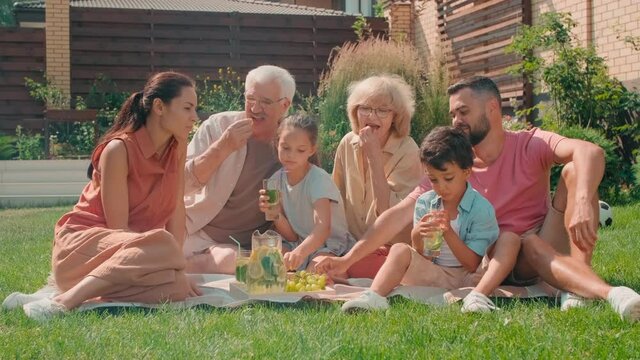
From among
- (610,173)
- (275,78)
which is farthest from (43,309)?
(610,173)

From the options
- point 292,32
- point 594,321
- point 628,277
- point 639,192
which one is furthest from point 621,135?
point 292,32

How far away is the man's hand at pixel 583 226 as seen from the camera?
14.4 ft

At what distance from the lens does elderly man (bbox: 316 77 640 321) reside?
451 cm

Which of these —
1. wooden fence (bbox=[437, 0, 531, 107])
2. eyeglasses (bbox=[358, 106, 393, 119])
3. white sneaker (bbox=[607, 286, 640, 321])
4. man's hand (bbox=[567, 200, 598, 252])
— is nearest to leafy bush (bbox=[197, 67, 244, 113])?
wooden fence (bbox=[437, 0, 531, 107])

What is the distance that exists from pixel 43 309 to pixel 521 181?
2.45 m

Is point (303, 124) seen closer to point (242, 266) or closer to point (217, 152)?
point (217, 152)

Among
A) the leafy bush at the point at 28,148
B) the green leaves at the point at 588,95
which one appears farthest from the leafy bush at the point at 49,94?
the green leaves at the point at 588,95

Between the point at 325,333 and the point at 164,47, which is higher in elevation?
the point at 164,47

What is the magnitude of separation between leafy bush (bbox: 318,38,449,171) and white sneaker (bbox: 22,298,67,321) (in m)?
8.06

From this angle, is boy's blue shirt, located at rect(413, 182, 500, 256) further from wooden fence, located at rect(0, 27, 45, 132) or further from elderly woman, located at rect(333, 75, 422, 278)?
wooden fence, located at rect(0, 27, 45, 132)

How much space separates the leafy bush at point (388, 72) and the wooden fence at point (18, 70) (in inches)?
274

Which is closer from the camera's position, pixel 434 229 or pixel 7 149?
pixel 434 229

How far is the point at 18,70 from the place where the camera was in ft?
58.9

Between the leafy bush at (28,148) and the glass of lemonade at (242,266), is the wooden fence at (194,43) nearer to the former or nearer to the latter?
the leafy bush at (28,148)
